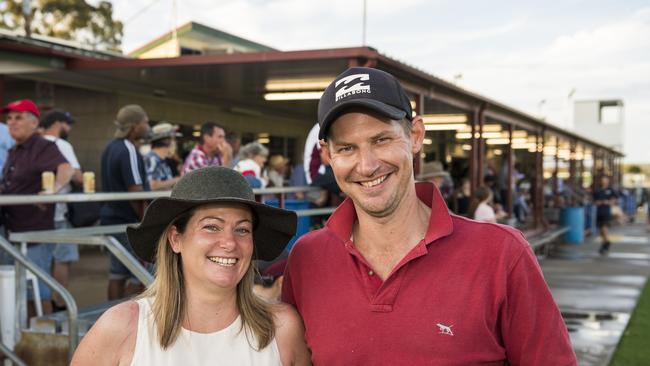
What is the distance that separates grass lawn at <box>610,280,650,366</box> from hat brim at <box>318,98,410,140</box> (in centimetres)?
531

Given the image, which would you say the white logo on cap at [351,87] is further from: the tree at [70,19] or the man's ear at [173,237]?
the tree at [70,19]

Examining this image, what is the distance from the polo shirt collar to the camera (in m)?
1.94

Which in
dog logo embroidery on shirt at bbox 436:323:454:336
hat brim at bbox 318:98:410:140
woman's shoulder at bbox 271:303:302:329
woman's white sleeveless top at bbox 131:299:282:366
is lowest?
woman's white sleeveless top at bbox 131:299:282:366

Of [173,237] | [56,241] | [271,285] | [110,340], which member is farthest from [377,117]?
[56,241]

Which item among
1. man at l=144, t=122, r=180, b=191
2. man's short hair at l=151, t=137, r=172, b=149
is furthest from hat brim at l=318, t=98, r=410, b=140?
man's short hair at l=151, t=137, r=172, b=149

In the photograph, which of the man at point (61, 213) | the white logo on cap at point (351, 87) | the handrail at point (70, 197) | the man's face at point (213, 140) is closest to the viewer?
the white logo on cap at point (351, 87)

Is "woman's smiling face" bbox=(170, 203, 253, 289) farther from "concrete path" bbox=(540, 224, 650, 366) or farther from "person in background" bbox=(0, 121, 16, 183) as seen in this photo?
"concrete path" bbox=(540, 224, 650, 366)

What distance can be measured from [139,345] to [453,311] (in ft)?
3.19

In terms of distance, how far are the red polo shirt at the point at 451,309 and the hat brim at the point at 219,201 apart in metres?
0.42

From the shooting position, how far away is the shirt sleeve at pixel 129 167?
4.96m

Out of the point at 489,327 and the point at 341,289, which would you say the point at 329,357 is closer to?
the point at 341,289

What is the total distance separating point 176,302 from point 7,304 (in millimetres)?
1972

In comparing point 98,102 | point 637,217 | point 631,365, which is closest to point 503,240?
point 631,365

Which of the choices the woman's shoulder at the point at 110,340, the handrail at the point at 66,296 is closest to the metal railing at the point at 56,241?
the handrail at the point at 66,296
